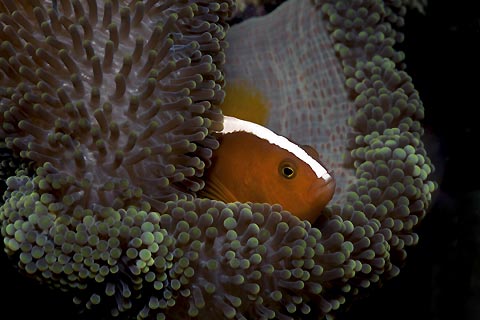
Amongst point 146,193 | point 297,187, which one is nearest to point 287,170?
point 297,187

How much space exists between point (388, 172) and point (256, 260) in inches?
18.5

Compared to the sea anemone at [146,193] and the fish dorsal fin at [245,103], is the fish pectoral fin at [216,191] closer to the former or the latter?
the sea anemone at [146,193]

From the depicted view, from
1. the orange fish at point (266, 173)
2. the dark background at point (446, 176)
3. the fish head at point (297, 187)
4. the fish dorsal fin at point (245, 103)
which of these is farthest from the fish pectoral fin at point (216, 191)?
the dark background at point (446, 176)

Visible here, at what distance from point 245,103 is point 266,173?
0.51 metres

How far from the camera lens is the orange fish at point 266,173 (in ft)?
3.93

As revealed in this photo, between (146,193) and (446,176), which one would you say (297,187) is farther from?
(446,176)

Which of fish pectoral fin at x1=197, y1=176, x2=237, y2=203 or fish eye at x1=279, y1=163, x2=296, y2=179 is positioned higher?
fish eye at x1=279, y1=163, x2=296, y2=179

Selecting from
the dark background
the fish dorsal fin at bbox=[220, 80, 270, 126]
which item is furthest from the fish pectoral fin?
the dark background

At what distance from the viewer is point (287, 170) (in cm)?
122

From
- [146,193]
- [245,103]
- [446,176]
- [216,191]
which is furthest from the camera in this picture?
[446,176]

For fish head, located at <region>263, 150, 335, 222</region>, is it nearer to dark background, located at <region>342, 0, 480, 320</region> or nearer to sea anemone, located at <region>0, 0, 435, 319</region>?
sea anemone, located at <region>0, 0, 435, 319</region>

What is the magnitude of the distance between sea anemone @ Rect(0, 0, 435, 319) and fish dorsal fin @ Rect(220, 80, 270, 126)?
32 centimetres

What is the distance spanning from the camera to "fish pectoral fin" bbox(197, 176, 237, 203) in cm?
134

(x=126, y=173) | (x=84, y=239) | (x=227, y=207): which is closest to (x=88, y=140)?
(x=126, y=173)
